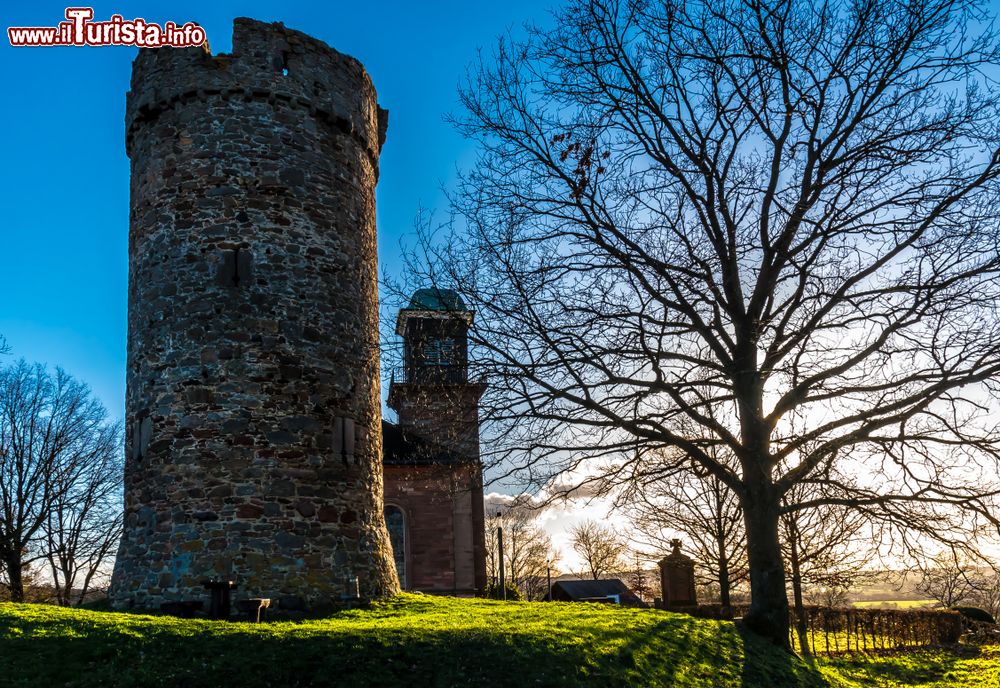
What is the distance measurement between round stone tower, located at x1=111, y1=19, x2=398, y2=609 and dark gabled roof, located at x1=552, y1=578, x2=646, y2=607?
25.9 meters

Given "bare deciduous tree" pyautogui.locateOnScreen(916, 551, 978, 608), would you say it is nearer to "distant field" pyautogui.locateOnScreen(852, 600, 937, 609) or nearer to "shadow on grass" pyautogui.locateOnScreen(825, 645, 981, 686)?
"shadow on grass" pyautogui.locateOnScreen(825, 645, 981, 686)

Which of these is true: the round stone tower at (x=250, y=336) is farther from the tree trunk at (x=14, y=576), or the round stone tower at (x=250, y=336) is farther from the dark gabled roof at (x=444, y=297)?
the tree trunk at (x=14, y=576)

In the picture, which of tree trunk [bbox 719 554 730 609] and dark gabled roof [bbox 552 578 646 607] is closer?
tree trunk [bbox 719 554 730 609]

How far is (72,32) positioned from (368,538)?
10934 millimetres

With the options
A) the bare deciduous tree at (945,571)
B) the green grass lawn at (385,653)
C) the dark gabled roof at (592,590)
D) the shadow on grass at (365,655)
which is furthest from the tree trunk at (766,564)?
the dark gabled roof at (592,590)

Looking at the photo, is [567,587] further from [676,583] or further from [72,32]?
[72,32]

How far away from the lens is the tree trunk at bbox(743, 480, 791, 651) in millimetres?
12586

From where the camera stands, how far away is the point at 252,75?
15211 mm

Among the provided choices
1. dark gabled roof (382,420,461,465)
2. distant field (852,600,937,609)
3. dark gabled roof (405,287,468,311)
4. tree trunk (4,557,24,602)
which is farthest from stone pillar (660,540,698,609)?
distant field (852,600,937,609)

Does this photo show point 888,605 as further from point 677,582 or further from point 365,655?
point 365,655

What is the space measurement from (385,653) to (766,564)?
21.2 ft

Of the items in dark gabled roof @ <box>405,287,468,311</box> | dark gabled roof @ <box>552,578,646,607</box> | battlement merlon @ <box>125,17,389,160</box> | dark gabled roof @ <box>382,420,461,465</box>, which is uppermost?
battlement merlon @ <box>125,17,389,160</box>

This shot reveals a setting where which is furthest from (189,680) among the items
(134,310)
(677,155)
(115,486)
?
(115,486)

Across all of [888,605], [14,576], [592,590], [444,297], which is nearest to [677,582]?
[592,590]
